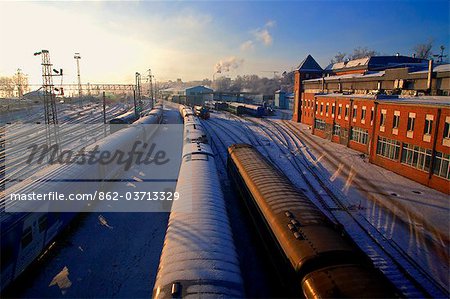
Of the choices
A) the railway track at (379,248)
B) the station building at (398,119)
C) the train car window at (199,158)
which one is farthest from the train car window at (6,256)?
the station building at (398,119)

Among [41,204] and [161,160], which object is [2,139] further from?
[41,204]

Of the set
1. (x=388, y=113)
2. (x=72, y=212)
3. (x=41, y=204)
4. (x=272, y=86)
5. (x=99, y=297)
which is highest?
(x=272, y=86)

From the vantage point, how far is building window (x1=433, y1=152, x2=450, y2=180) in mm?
22016

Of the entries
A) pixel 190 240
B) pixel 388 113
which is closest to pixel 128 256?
pixel 190 240

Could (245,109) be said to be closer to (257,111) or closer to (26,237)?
(257,111)

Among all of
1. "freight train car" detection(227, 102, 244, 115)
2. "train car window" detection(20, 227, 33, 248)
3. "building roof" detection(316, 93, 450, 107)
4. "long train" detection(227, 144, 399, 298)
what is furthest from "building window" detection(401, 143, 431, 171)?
"freight train car" detection(227, 102, 244, 115)

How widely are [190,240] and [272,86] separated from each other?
178950 mm

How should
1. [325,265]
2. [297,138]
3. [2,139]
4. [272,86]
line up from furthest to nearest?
[272,86] < [297,138] < [2,139] < [325,265]

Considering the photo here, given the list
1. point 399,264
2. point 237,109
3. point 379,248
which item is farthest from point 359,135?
point 237,109

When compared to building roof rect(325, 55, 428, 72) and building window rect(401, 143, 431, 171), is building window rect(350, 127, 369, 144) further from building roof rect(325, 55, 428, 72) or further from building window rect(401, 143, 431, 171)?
building roof rect(325, 55, 428, 72)

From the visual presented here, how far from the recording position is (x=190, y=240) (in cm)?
973

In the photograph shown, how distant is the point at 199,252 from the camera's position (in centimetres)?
901

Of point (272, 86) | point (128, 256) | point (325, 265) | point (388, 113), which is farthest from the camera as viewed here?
point (272, 86)

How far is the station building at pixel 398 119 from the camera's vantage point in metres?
23.0
